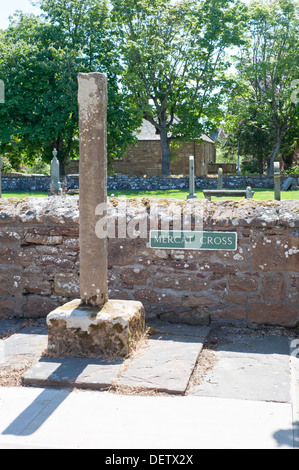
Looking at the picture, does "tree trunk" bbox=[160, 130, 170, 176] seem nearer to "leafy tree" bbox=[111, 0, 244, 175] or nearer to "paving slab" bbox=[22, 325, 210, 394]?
"leafy tree" bbox=[111, 0, 244, 175]

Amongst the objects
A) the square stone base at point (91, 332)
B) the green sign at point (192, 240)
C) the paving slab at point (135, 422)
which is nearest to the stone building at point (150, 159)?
the green sign at point (192, 240)

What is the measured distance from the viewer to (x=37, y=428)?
3.08 m

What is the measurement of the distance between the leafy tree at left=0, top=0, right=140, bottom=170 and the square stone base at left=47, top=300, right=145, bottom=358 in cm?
2500

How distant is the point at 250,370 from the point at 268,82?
3785 cm

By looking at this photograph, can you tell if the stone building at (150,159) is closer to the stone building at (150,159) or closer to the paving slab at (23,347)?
the stone building at (150,159)

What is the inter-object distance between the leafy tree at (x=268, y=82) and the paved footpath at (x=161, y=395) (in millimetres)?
32105

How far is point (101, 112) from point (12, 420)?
2.53 m

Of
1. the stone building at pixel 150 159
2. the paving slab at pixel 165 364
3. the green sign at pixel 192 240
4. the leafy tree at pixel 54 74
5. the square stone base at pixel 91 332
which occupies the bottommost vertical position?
the paving slab at pixel 165 364

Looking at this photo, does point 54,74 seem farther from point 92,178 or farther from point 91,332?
point 91,332

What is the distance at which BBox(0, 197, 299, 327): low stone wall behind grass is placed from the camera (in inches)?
195

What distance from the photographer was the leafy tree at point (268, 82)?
35.8m

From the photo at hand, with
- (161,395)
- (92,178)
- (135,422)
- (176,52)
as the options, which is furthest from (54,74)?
(135,422)

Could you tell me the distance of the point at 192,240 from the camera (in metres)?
5.12

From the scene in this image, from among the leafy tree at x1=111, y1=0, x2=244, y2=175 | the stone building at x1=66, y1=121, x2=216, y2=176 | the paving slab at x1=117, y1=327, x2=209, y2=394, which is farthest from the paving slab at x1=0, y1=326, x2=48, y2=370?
the stone building at x1=66, y1=121, x2=216, y2=176
